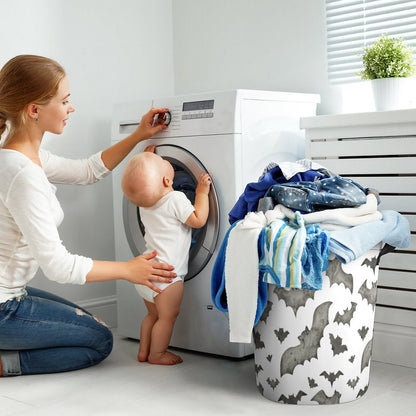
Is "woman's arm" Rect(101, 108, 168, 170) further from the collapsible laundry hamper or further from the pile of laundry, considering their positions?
the collapsible laundry hamper

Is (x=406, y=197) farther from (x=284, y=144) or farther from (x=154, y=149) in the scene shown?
(x=154, y=149)

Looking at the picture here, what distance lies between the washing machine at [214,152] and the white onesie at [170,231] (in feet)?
0.29

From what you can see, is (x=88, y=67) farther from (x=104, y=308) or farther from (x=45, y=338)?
(x=45, y=338)

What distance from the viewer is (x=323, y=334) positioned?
181 cm

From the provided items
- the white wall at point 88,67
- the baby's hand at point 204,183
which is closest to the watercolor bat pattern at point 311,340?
the baby's hand at point 204,183

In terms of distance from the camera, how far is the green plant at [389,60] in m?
2.33

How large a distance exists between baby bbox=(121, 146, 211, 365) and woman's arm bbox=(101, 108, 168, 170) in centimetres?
15

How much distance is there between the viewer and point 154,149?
8.27 ft

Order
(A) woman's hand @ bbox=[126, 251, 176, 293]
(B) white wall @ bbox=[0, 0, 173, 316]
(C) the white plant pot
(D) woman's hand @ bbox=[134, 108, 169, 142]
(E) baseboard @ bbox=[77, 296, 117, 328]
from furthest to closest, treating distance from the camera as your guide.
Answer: (E) baseboard @ bbox=[77, 296, 117, 328] → (B) white wall @ bbox=[0, 0, 173, 316] → (D) woman's hand @ bbox=[134, 108, 169, 142] → (C) the white plant pot → (A) woman's hand @ bbox=[126, 251, 176, 293]

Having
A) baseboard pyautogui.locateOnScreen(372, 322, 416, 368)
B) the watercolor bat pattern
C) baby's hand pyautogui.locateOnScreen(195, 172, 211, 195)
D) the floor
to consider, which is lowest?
the floor

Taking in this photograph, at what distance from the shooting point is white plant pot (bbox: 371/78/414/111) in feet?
7.62

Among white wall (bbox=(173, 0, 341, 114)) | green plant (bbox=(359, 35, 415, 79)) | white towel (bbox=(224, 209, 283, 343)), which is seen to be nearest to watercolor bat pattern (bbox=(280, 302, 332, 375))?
white towel (bbox=(224, 209, 283, 343))

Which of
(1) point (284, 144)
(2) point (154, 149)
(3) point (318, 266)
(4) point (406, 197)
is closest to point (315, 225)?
(3) point (318, 266)

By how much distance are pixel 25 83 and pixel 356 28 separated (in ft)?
4.44
